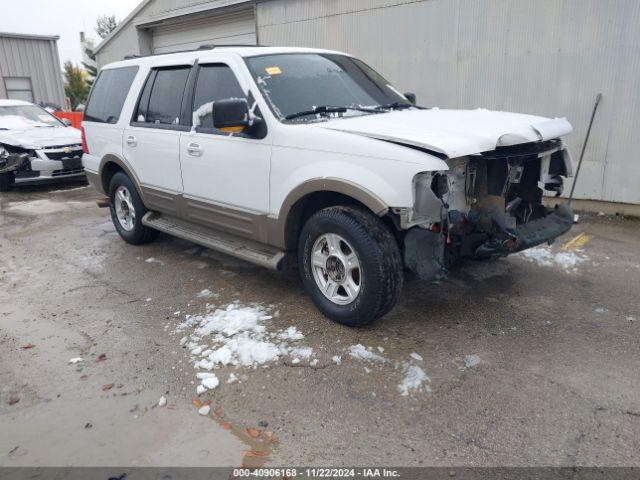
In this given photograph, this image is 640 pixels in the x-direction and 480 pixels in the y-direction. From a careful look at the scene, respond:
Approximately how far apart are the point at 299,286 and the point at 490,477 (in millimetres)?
2631

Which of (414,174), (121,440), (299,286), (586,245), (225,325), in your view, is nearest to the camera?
(121,440)

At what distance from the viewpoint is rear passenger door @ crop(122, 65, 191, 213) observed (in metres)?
4.99

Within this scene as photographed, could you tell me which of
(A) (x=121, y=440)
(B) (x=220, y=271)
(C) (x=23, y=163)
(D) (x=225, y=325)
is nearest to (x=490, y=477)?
(A) (x=121, y=440)

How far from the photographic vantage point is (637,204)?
680cm

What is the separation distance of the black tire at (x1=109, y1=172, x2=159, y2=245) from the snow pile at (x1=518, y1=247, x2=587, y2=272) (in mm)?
4145

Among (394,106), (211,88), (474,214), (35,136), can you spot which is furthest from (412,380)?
(35,136)

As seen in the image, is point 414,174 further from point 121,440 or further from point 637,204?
point 637,204

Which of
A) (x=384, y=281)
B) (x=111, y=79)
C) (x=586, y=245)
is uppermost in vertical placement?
(x=111, y=79)

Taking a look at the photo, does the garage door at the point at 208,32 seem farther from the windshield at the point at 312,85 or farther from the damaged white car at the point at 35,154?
the windshield at the point at 312,85

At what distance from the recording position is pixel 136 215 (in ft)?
19.3

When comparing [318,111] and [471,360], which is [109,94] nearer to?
[318,111]

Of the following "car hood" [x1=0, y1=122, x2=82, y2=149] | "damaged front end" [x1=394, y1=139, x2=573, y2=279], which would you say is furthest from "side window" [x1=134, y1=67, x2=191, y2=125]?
"car hood" [x1=0, y1=122, x2=82, y2=149]

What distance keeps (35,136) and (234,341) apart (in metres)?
8.42

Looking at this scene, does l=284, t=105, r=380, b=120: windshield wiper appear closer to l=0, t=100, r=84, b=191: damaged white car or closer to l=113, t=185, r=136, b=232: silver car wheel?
l=113, t=185, r=136, b=232: silver car wheel
